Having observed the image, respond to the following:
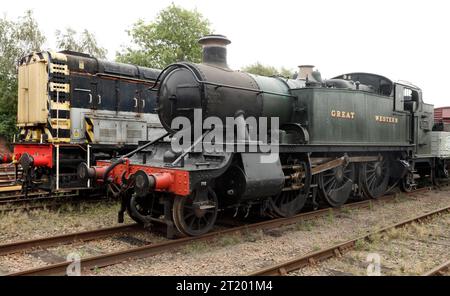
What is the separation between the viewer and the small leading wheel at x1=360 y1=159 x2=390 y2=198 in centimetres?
1068

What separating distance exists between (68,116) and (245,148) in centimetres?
516

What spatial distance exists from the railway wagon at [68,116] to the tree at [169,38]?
18.0 meters

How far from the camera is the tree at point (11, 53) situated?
75.6 feet

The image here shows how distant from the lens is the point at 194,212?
6.54 meters

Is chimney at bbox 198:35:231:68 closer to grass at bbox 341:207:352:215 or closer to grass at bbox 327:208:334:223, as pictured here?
grass at bbox 327:208:334:223

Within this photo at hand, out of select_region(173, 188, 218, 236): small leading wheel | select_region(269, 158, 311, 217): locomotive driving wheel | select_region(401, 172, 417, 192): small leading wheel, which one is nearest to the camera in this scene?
select_region(173, 188, 218, 236): small leading wheel

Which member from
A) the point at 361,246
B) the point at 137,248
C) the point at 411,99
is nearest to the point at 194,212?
the point at 137,248

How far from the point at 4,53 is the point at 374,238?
2369 cm


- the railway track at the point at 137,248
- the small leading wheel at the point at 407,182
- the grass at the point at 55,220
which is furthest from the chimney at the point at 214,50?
the small leading wheel at the point at 407,182

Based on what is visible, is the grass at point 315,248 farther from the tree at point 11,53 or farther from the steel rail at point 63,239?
the tree at point 11,53

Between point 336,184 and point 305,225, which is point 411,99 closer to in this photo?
point 336,184

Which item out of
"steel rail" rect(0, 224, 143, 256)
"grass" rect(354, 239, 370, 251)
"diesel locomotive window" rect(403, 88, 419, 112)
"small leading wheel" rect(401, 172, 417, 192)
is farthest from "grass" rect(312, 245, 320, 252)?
"diesel locomotive window" rect(403, 88, 419, 112)

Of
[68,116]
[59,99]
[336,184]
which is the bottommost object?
[336,184]

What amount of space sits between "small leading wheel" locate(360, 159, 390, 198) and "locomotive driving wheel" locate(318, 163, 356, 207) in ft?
2.23
